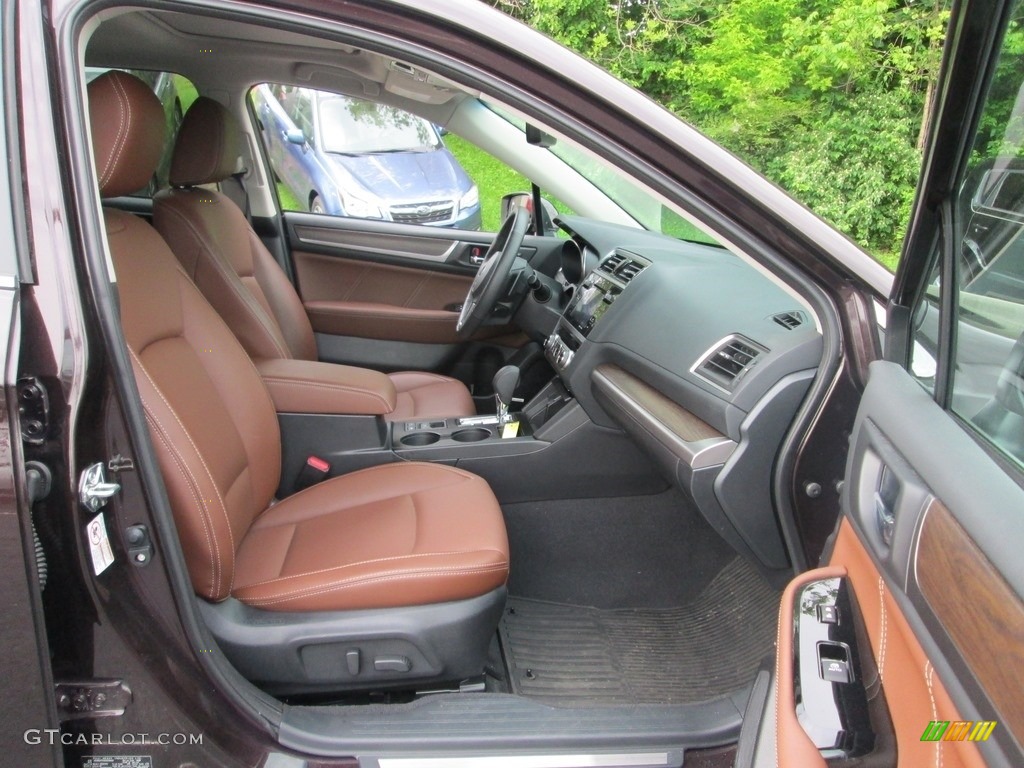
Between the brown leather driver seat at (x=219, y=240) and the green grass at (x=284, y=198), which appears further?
the green grass at (x=284, y=198)

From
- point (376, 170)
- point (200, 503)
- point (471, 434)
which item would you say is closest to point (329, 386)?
point (471, 434)

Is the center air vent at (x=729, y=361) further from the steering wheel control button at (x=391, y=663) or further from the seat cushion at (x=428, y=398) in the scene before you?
the seat cushion at (x=428, y=398)

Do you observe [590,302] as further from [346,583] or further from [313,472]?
[346,583]

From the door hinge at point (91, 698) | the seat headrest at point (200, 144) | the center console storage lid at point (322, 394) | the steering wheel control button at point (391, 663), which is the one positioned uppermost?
the seat headrest at point (200, 144)

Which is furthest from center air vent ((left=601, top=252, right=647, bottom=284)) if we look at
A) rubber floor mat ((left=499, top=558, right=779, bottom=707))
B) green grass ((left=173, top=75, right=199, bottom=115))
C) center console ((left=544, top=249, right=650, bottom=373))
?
green grass ((left=173, top=75, right=199, bottom=115))

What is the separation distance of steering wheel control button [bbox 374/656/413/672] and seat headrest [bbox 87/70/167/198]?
0.99 m

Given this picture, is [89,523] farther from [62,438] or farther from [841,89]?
[841,89]

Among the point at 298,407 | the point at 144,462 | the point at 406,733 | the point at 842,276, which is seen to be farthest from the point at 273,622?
the point at 842,276

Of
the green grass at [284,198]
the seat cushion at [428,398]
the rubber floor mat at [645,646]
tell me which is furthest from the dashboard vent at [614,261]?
the green grass at [284,198]

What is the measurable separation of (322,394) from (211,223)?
724 mm

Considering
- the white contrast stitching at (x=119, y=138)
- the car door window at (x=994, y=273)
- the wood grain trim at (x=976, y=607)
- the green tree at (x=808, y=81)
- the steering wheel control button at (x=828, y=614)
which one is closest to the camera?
the wood grain trim at (x=976, y=607)

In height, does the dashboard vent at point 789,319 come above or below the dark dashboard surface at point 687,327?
above

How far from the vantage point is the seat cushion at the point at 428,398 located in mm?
2654

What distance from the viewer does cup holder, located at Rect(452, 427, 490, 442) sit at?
2283 mm
